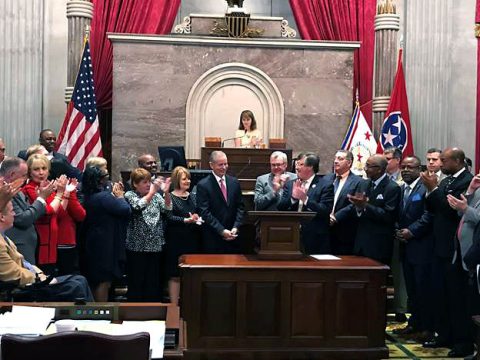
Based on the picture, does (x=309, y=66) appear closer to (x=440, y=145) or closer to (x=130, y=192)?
(x=440, y=145)

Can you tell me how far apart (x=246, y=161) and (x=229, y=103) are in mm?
1898

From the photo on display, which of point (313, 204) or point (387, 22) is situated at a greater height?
point (387, 22)

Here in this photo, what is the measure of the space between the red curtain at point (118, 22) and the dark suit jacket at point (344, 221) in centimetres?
543

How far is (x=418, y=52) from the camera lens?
11.5 m

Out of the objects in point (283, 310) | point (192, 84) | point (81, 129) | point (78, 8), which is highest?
point (78, 8)

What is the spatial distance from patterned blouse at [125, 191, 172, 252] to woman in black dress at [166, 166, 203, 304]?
0.60 feet

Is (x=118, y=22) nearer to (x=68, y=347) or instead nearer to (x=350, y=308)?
(x=350, y=308)

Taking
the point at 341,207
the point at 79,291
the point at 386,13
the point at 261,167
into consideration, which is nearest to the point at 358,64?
the point at 386,13

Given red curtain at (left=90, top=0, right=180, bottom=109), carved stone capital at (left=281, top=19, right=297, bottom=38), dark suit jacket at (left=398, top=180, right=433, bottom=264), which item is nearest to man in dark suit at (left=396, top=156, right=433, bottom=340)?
dark suit jacket at (left=398, top=180, right=433, bottom=264)

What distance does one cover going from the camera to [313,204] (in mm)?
6434

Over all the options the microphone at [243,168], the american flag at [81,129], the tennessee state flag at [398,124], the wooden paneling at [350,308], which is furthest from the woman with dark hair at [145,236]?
the tennessee state flag at [398,124]

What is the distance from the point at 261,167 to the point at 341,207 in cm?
227

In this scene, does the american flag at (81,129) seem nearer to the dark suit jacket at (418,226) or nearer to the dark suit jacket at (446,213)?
the dark suit jacket at (418,226)

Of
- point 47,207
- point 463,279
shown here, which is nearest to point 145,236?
point 47,207
